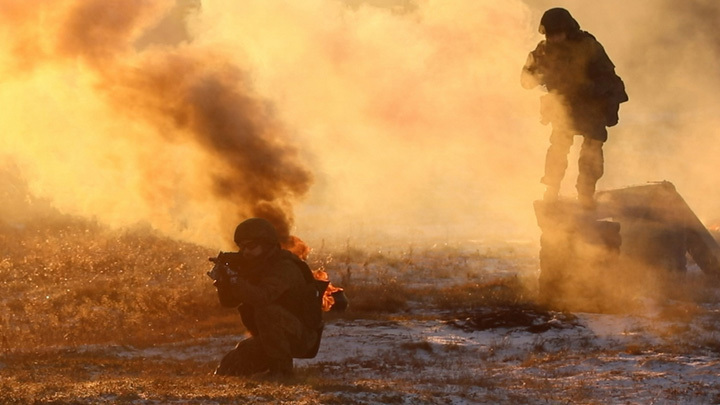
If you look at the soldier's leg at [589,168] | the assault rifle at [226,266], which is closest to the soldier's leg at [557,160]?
the soldier's leg at [589,168]

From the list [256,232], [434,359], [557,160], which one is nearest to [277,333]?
[256,232]

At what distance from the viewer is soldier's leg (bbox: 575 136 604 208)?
1914 centimetres

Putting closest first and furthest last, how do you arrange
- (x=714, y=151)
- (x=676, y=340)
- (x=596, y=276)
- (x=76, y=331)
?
(x=676, y=340)
(x=76, y=331)
(x=596, y=276)
(x=714, y=151)

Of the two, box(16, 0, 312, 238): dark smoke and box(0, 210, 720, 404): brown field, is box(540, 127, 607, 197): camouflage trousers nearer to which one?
box(0, 210, 720, 404): brown field

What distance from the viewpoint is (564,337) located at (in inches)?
625

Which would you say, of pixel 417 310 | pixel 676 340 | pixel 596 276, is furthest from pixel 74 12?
pixel 676 340

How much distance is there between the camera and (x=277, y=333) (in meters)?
11.0

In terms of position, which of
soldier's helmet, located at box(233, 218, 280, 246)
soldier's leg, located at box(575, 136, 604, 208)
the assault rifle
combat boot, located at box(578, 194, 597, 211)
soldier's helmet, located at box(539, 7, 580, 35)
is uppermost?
soldier's helmet, located at box(539, 7, 580, 35)

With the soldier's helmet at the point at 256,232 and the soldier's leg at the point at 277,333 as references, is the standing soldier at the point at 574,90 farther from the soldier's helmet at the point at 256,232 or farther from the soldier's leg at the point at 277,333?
the soldier's leg at the point at 277,333

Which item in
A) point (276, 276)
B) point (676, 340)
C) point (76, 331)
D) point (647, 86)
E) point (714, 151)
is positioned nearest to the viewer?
point (276, 276)

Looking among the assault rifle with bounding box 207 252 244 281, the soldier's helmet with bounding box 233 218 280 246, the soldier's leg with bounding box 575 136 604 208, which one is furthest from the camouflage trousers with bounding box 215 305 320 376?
the soldier's leg with bounding box 575 136 604 208

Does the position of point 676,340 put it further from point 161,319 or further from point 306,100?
point 306,100

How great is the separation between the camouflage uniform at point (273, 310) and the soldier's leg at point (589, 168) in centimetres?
911

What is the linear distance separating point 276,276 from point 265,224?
2.07 ft
